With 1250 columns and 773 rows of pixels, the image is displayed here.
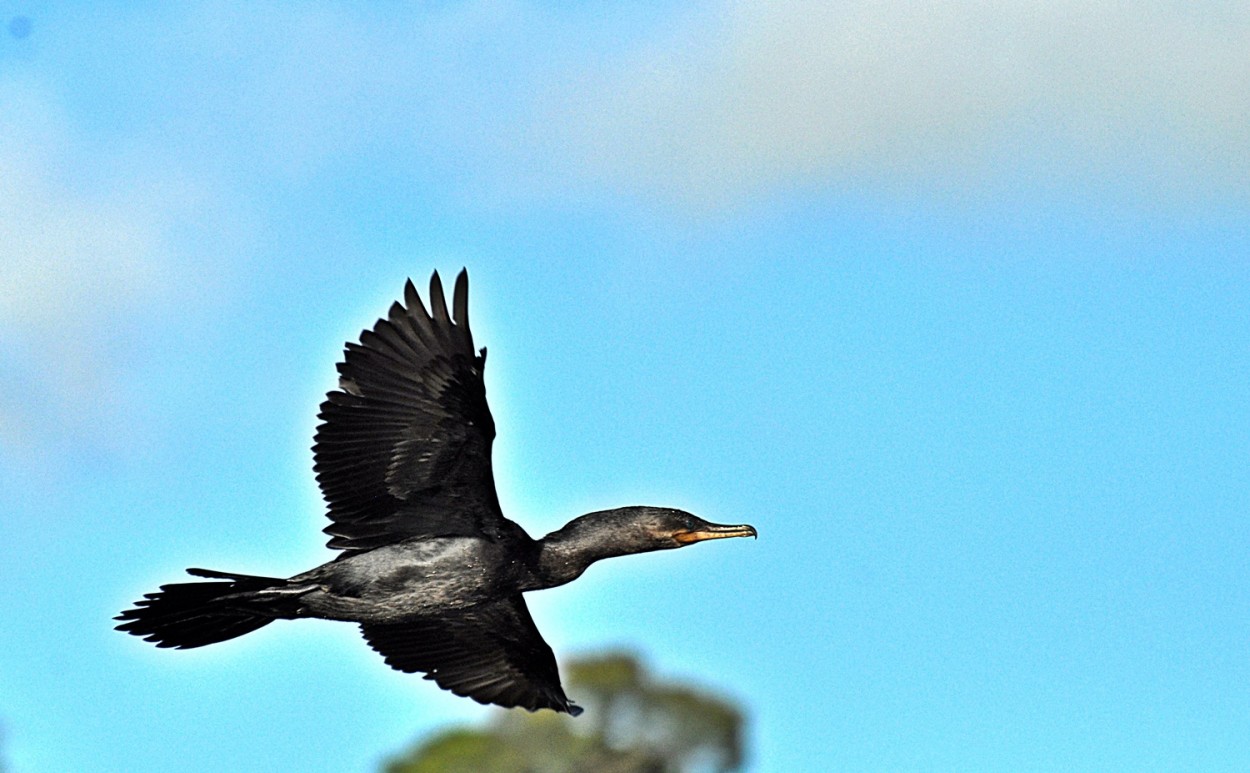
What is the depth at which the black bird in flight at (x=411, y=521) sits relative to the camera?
11586mm

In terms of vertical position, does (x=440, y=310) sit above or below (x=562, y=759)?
below

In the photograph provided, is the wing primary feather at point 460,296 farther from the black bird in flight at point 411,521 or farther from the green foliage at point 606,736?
the green foliage at point 606,736

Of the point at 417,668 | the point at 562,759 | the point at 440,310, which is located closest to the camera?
the point at 440,310

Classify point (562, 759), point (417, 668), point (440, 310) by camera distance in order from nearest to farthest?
point (440, 310), point (417, 668), point (562, 759)

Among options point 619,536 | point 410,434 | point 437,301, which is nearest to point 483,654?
point 619,536

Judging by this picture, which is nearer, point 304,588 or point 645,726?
point 304,588

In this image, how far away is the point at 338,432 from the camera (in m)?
11.7

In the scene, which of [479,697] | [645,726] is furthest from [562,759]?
[479,697]

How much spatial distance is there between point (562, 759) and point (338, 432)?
25884mm

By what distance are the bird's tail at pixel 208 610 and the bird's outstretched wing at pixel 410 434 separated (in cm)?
54

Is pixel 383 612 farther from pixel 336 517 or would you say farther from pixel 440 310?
pixel 440 310

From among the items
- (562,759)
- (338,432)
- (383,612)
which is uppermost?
(562,759)

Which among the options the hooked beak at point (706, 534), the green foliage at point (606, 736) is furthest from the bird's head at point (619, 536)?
the green foliage at point (606, 736)

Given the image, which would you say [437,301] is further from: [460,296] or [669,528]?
[669,528]
